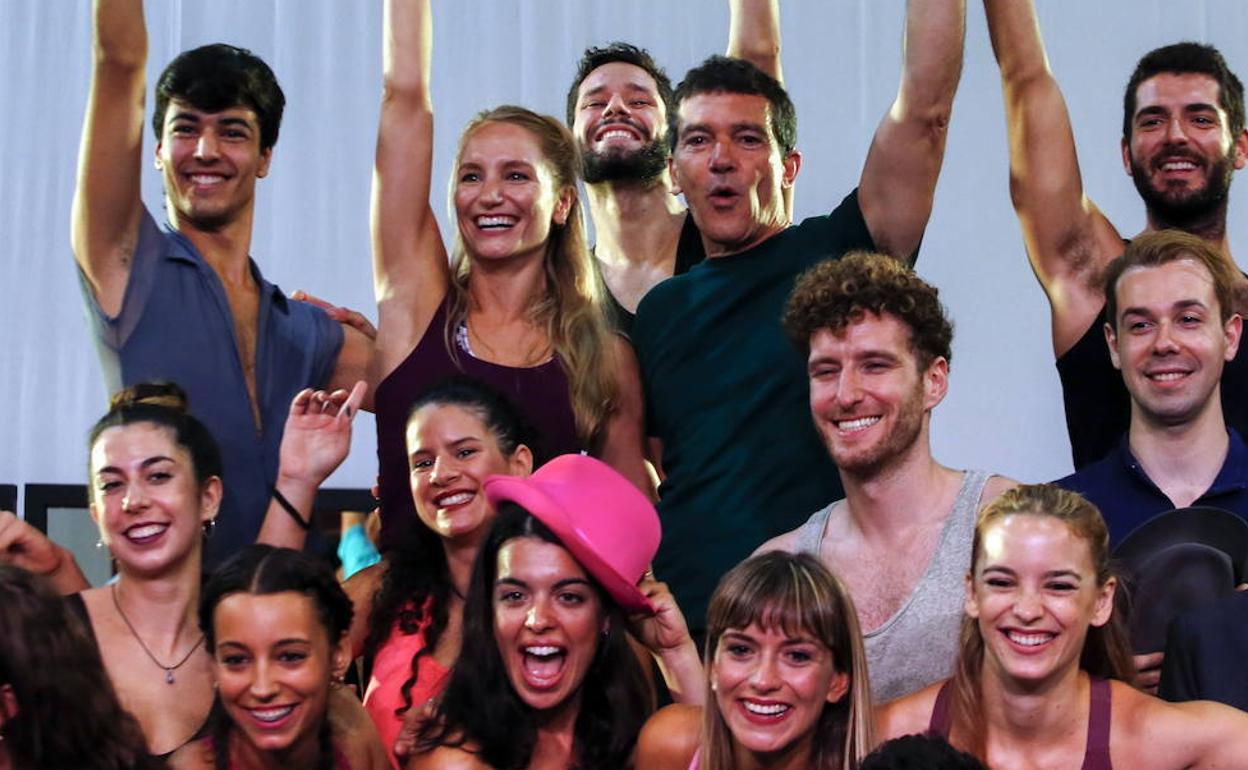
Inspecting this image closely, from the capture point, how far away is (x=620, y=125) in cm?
507

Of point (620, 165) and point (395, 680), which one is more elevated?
point (620, 165)

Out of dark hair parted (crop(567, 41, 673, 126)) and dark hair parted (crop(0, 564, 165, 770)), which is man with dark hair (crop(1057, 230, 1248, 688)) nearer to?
dark hair parted (crop(567, 41, 673, 126))

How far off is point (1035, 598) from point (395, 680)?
126 centimetres

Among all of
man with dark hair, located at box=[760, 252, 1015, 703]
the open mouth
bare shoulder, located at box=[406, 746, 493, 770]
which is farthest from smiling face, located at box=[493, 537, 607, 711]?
man with dark hair, located at box=[760, 252, 1015, 703]

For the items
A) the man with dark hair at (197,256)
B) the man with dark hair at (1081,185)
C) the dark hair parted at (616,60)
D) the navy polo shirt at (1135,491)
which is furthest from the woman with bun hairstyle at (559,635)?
the dark hair parted at (616,60)

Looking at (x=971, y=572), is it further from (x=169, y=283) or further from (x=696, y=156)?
(x=169, y=283)

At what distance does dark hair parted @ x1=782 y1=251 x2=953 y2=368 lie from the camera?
3947 millimetres

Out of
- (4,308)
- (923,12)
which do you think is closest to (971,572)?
(923,12)

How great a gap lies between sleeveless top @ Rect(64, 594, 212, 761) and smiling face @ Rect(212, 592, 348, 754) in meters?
0.09

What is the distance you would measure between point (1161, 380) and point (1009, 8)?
876 millimetres

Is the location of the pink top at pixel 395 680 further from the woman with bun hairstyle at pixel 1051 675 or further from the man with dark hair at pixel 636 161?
the man with dark hair at pixel 636 161

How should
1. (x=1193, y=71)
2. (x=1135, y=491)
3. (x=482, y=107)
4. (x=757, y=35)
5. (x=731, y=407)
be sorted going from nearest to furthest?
(x=1135, y=491) < (x=731, y=407) < (x=1193, y=71) < (x=757, y=35) < (x=482, y=107)

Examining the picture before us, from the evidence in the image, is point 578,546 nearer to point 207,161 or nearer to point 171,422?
point 171,422

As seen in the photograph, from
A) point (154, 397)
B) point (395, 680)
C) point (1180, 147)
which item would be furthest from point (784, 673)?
point (1180, 147)
